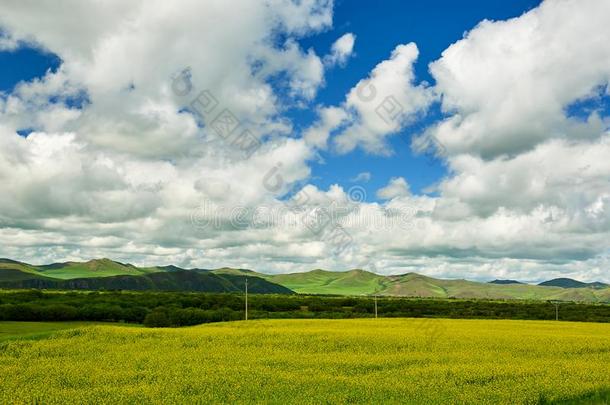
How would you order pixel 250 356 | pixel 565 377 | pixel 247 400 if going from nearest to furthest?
pixel 247 400 < pixel 565 377 < pixel 250 356

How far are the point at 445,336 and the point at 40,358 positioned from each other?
3203 centimetres

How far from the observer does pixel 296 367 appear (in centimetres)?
2983

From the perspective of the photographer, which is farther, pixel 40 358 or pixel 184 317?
pixel 184 317

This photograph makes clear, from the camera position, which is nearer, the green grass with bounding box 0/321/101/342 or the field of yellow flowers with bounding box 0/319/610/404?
the field of yellow flowers with bounding box 0/319/610/404

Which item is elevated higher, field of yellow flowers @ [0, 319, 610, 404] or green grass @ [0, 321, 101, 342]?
field of yellow flowers @ [0, 319, 610, 404]

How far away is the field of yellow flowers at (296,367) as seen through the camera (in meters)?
22.7

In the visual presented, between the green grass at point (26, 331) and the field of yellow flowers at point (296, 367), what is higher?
the field of yellow flowers at point (296, 367)

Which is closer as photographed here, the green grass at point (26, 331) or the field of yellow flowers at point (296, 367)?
the field of yellow flowers at point (296, 367)

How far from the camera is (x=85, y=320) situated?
102 m

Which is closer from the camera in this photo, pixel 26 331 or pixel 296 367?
pixel 296 367

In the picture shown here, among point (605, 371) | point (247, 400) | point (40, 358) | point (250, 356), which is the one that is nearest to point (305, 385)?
point (247, 400)

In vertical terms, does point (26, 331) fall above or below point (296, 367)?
below

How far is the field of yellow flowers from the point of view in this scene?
A: 22703 millimetres

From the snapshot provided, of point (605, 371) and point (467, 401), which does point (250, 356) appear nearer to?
point (467, 401)
